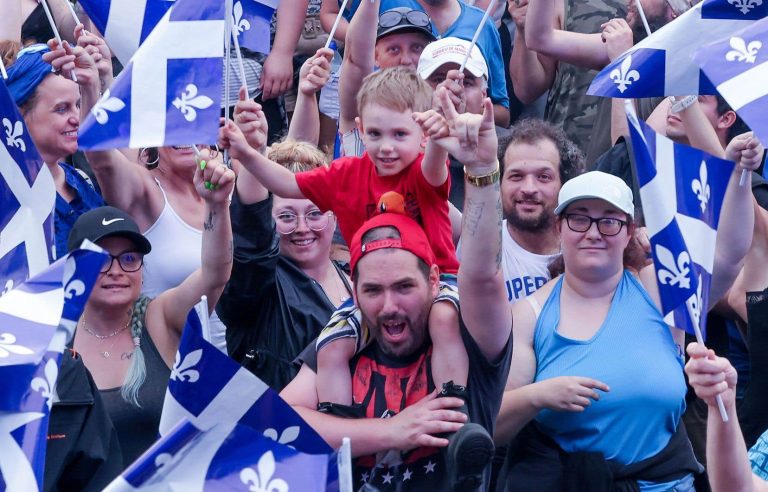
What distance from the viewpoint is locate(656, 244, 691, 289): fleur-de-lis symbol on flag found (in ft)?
16.4

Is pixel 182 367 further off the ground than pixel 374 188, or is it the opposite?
pixel 374 188

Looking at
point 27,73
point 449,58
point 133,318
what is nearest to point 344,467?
point 133,318

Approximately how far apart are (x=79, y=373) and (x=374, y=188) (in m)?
1.27

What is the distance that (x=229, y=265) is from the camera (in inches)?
229

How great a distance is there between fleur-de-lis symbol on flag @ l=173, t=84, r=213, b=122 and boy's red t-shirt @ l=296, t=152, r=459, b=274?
620mm

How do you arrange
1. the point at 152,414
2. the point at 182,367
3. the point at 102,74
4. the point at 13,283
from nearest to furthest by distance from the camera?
the point at 182,367, the point at 13,283, the point at 152,414, the point at 102,74

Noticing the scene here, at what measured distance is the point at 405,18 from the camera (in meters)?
7.46

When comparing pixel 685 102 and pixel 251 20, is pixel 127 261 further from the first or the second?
pixel 685 102

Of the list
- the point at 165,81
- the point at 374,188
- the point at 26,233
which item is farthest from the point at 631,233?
the point at 26,233

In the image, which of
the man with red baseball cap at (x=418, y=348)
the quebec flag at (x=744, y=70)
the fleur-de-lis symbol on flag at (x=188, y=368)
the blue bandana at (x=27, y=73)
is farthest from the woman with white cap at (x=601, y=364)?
the blue bandana at (x=27, y=73)

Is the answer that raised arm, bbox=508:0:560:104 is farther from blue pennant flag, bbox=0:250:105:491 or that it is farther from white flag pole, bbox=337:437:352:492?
white flag pole, bbox=337:437:352:492

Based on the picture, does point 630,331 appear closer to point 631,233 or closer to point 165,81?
point 631,233

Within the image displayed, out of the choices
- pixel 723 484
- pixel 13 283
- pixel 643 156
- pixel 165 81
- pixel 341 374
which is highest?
pixel 165 81

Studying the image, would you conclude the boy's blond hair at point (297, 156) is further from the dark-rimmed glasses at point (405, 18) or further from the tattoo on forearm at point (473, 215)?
the tattoo on forearm at point (473, 215)
